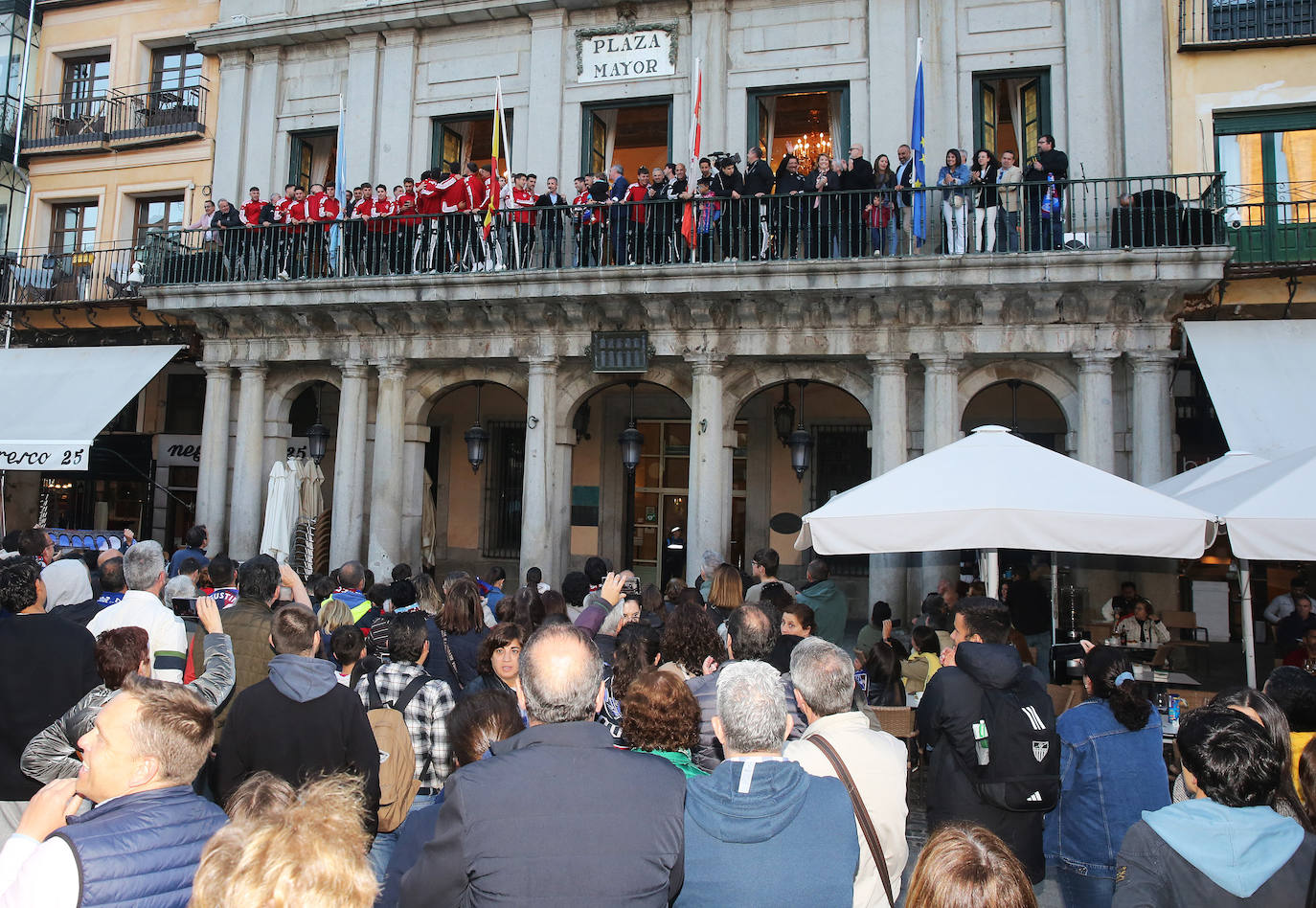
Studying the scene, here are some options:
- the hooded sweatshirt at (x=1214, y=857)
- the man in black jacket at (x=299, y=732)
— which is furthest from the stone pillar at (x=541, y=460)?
the hooded sweatshirt at (x=1214, y=857)

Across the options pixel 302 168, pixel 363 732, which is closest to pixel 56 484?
pixel 302 168

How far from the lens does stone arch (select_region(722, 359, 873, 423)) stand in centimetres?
1370

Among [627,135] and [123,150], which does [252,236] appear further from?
[627,135]

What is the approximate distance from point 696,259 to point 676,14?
4.86m

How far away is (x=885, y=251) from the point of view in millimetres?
12828

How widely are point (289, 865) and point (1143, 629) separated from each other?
37.4 ft

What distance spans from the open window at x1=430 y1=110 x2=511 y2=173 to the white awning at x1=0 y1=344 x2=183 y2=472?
5.89m

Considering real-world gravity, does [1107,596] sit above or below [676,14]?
below

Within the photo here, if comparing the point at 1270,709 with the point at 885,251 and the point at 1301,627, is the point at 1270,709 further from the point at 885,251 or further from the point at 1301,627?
the point at 885,251

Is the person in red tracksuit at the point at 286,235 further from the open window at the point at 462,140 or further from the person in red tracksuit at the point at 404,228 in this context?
the open window at the point at 462,140

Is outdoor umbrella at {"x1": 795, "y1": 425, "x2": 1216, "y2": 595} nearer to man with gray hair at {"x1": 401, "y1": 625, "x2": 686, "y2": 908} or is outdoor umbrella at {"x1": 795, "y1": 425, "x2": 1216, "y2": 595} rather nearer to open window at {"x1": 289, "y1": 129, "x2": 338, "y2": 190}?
man with gray hair at {"x1": 401, "y1": 625, "x2": 686, "y2": 908}

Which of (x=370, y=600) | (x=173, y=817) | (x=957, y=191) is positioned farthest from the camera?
(x=957, y=191)

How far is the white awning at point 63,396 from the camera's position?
49.1 feet

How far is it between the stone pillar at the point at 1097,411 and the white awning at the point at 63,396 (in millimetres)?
14932
